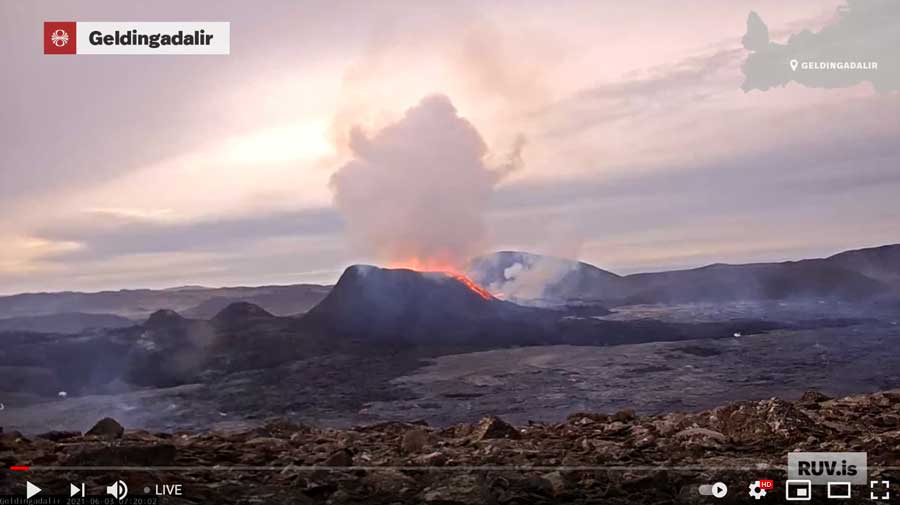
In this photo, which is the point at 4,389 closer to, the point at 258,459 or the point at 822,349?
the point at 258,459

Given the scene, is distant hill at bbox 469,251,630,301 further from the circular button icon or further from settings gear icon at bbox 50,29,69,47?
settings gear icon at bbox 50,29,69,47

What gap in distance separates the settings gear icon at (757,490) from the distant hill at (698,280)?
8.42ft

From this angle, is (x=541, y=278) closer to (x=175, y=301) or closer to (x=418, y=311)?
(x=418, y=311)

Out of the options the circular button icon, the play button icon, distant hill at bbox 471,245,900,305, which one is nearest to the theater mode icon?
the circular button icon

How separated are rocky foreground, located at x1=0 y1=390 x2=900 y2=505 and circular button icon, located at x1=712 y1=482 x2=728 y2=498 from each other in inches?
1.7

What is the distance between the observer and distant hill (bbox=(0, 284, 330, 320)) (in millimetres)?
5742

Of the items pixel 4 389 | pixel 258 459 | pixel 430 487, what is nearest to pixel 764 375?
pixel 430 487

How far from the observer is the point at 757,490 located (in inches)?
150

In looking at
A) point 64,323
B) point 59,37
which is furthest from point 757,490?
point 64,323

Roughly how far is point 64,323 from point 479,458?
3657mm

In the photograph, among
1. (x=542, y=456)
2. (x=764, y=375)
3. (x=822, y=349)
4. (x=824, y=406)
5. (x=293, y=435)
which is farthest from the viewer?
(x=822, y=349)

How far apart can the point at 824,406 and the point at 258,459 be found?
415 centimetres

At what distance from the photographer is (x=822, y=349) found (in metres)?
6.76

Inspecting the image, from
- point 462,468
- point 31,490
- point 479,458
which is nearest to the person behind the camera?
point 31,490
